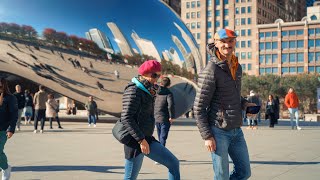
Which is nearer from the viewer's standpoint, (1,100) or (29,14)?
(1,100)

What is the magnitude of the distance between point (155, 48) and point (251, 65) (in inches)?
3702

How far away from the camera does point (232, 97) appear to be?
4105mm

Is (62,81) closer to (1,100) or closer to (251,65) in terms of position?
(1,100)

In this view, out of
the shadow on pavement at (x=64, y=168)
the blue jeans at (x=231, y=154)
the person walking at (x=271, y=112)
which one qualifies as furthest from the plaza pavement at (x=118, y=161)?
the person walking at (x=271, y=112)

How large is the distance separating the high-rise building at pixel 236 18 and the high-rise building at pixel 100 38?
296 feet

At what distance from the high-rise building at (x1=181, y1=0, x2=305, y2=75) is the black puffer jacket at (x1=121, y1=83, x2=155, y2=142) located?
102193 millimetres

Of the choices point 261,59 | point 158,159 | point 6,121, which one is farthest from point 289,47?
point 158,159

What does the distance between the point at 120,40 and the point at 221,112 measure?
12.5m

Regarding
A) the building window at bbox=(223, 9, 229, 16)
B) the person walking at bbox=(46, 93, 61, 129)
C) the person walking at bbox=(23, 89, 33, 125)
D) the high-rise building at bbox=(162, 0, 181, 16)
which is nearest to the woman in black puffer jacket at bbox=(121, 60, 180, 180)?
the person walking at bbox=(46, 93, 61, 129)

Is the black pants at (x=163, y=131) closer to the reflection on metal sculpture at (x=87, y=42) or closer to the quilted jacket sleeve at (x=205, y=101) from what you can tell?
the quilted jacket sleeve at (x=205, y=101)

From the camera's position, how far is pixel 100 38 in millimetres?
16328

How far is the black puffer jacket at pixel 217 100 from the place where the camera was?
4.05 m

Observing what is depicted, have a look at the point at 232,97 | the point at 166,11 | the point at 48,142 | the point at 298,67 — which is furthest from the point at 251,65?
the point at 232,97

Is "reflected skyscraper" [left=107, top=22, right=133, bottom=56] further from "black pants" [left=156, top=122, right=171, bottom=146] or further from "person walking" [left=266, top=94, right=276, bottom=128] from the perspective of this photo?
"black pants" [left=156, top=122, right=171, bottom=146]
